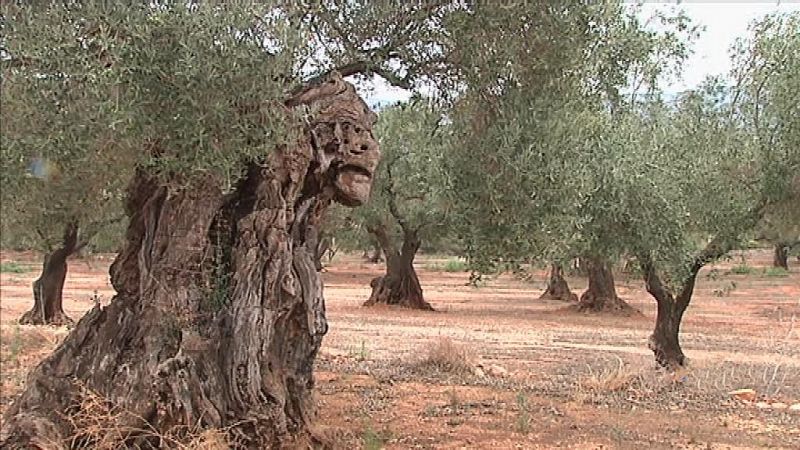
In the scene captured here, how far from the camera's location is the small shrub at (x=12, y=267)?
3872cm

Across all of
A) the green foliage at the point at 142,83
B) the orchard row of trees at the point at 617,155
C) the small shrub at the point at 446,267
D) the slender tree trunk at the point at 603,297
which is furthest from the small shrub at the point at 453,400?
the small shrub at the point at 446,267

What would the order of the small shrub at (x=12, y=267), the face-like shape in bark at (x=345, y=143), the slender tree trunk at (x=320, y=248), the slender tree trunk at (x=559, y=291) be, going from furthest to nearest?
the small shrub at (x=12, y=267) → the slender tree trunk at (x=559, y=291) → the slender tree trunk at (x=320, y=248) → the face-like shape in bark at (x=345, y=143)

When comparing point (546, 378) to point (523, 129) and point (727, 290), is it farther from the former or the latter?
point (727, 290)

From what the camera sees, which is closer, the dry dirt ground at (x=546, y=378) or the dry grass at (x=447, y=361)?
the dry dirt ground at (x=546, y=378)

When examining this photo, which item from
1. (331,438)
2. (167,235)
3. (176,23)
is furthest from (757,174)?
(176,23)

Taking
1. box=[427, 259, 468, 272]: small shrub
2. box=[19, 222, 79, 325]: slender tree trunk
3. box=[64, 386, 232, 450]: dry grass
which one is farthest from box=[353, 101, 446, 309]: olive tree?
box=[427, 259, 468, 272]: small shrub

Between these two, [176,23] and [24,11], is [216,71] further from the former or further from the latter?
[24,11]

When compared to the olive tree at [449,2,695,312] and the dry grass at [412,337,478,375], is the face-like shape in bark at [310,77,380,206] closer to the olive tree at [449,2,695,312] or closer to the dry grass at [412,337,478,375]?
the olive tree at [449,2,695,312]

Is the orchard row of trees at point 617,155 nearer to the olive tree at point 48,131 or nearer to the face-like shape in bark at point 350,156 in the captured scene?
the face-like shape in bark at point 350,156

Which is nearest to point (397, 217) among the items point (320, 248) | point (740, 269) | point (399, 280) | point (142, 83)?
point (399, 280)

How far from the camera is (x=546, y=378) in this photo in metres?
14.5

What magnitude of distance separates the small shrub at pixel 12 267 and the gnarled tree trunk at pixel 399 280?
1694 centimetres

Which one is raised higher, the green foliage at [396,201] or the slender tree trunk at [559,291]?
the green foliage at [396,201]

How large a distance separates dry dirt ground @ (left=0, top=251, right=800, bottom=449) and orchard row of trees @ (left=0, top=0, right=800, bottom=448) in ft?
4.81
